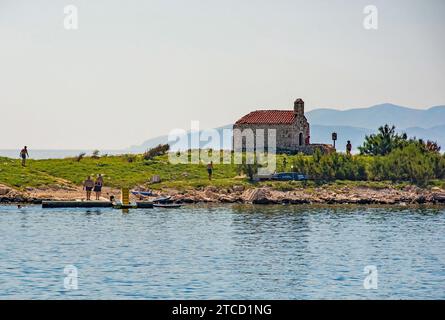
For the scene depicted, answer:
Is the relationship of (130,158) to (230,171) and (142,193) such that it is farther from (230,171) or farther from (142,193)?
(142,193)

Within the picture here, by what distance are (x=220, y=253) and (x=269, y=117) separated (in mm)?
68642

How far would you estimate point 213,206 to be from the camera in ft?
301

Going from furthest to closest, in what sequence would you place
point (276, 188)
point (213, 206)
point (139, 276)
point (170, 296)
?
1. point (276, 188)
2. point (213, 206)
3. point (139, 276)
4. point (170, 296)

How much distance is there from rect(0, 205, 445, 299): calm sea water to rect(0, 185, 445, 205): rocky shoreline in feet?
26.5

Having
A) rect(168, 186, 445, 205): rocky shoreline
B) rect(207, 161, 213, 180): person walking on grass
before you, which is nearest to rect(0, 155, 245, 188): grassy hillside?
rect(207, 161, 213, 180): person walking on grass

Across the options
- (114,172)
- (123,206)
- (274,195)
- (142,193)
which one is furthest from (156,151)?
(123,206)

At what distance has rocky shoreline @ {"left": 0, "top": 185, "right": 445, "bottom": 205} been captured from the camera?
93.9 metres

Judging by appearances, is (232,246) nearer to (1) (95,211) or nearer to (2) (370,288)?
(2) (370,288)

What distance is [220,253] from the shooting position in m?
58.2

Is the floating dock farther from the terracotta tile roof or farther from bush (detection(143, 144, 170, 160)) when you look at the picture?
the terracotta tile roof

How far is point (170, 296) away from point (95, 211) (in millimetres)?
40767

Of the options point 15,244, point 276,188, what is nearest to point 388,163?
point 276,188

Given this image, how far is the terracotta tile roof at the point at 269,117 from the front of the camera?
124 metres
